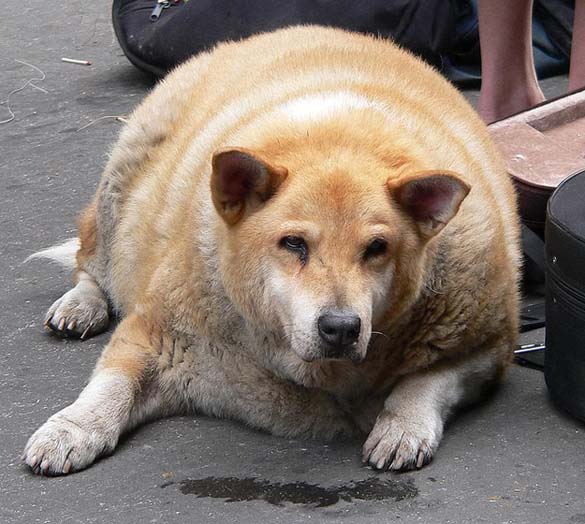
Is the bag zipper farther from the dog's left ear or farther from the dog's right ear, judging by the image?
the dog's left ear

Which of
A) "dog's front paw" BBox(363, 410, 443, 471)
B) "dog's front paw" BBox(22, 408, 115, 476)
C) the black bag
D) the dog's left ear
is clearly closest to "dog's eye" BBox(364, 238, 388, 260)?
the dog's left ear

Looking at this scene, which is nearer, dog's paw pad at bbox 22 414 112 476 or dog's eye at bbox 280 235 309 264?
dog's eye at bbox 280 235 309 264

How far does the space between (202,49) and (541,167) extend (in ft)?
8.74

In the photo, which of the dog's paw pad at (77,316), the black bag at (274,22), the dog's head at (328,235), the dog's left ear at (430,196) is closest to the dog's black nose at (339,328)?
the dog's head at (328,235)

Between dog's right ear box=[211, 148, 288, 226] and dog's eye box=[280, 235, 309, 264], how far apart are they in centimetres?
16

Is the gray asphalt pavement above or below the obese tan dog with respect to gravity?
below

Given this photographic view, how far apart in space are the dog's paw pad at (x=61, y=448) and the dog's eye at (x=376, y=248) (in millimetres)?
1003

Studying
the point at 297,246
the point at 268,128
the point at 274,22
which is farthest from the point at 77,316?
the point at 274,22

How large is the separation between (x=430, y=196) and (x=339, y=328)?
0.50 m

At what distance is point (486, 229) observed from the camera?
391 centimetres

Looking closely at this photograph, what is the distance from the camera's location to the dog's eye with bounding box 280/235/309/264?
3501 mm

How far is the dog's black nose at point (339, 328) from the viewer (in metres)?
3.36

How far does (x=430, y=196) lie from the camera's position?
3570 millimetres

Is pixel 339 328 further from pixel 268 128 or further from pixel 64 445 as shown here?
pixel 64 445
